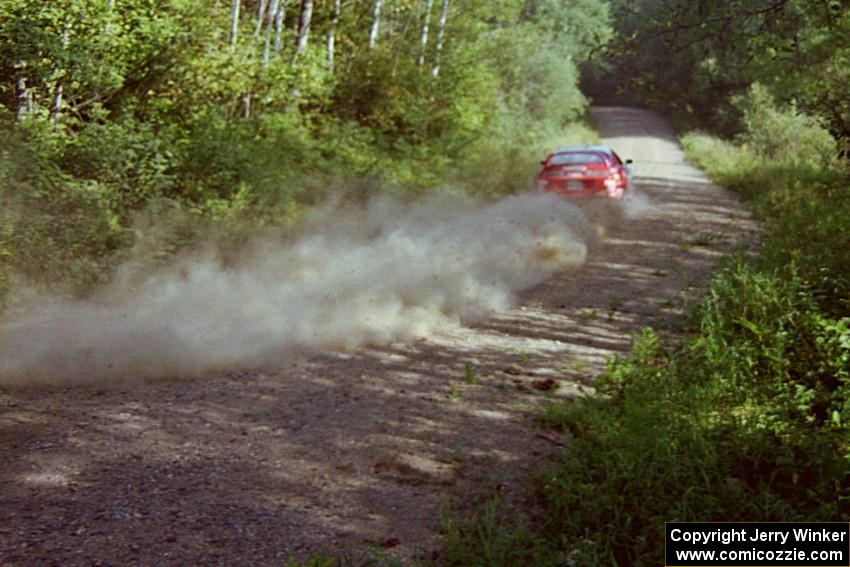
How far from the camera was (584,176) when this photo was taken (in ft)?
55.2

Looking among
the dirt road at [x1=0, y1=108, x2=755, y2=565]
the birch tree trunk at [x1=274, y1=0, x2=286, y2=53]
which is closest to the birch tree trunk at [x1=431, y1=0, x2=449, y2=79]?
the birch tree trunk at [x1=274, y1=0, x2=286, y2=53]

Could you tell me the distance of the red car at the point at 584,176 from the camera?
16.8 m

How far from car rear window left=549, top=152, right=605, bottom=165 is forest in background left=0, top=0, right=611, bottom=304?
180 cm

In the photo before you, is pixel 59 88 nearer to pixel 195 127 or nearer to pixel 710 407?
pixel 195 127

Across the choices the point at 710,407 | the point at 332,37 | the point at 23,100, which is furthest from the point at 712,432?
the point at 332,37

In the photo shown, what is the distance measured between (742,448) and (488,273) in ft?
20.3

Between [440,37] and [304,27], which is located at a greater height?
[440,37]

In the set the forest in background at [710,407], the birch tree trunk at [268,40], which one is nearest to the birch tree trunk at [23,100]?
the birch tree trunk at [268,40]

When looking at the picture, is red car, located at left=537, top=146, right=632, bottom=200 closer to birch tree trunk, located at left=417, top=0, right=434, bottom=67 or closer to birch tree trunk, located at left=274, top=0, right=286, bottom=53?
birch tree trunk, located at left=274, top=0, right=286, bottom=53

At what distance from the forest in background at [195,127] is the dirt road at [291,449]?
3.22 meters

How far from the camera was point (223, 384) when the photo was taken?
688cm

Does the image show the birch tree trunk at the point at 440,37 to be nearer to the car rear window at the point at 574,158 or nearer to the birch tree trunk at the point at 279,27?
the birch tree trunk at the point at 279,27

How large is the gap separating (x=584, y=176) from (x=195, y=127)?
8516 millimetres

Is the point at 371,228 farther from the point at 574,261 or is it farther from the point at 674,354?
the point at 674,354
